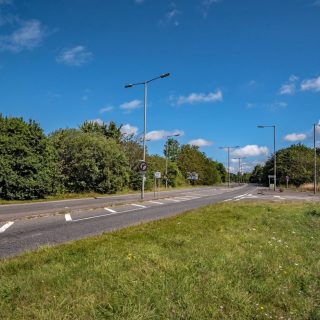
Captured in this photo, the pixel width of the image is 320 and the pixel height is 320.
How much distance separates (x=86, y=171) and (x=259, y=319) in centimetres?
3218

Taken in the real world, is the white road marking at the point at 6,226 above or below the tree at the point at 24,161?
below

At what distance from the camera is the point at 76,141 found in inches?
1409

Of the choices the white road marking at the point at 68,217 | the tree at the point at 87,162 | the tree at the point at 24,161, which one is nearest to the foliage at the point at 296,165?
the tree at the point at 87,162

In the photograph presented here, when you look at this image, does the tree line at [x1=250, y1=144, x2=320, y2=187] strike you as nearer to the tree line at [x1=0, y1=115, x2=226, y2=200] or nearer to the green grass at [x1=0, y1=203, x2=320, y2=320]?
the tree line at [x1=0, y1=115, x2=226, y2=200]

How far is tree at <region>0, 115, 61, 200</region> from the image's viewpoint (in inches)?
955

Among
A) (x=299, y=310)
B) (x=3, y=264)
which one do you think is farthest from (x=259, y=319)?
(x=3, y=264)

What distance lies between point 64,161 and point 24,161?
10.3m

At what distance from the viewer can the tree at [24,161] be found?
24.2m

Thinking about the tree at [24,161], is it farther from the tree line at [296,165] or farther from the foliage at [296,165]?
the foliage at [296,165]

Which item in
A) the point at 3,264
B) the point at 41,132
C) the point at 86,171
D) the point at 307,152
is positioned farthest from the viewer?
the point at 307,152

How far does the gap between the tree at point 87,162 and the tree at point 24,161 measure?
21.7 ft

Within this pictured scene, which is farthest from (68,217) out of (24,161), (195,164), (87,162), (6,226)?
(195,164)

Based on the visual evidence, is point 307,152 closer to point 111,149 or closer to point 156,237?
point 111,149

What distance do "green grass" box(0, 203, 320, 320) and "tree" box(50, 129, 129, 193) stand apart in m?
27.0
